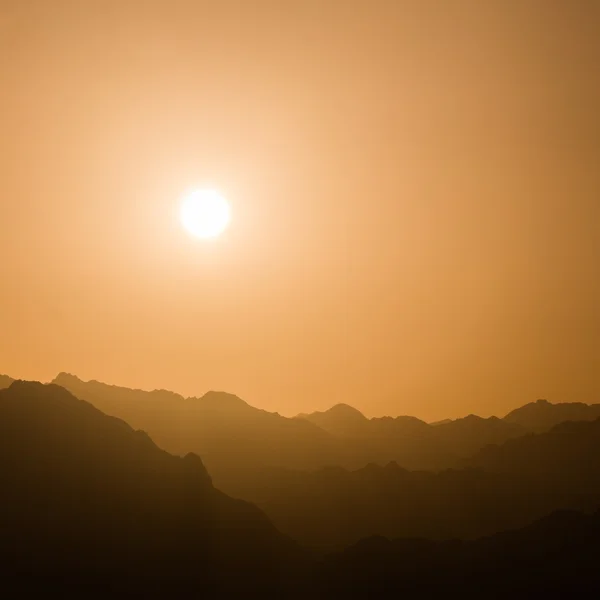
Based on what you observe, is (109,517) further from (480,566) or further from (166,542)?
(480,566)

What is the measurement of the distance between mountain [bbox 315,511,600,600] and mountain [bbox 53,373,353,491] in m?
53.0

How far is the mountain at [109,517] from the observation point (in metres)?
79.2

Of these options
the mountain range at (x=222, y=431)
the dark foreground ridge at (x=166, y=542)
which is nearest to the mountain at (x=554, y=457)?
the mountain range at (x=222, y=431)

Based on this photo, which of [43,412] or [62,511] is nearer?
[62,511]

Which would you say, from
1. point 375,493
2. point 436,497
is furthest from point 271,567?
point 436,497

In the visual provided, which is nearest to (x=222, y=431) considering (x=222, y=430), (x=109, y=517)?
(x=222, y=430)

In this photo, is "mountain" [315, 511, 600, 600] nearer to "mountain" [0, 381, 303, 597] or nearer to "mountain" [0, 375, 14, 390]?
"mountain" [0, 381, 303, 597]

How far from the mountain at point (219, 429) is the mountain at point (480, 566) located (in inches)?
2085

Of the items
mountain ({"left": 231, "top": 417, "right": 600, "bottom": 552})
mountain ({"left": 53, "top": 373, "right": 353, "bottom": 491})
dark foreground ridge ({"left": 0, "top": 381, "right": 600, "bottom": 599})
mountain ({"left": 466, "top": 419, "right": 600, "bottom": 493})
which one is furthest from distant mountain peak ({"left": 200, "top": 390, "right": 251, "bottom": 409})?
dark foreground ridge ({"left": 0, "top": 381, "right": 600, "bottom": 599})

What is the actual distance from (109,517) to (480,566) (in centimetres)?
6083

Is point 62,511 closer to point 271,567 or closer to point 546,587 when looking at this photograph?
point 271,567

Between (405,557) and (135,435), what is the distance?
4783 centimetres

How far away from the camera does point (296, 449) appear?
183 metres

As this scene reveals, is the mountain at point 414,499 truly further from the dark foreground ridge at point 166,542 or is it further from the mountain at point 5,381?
the mountain at point 5,381
